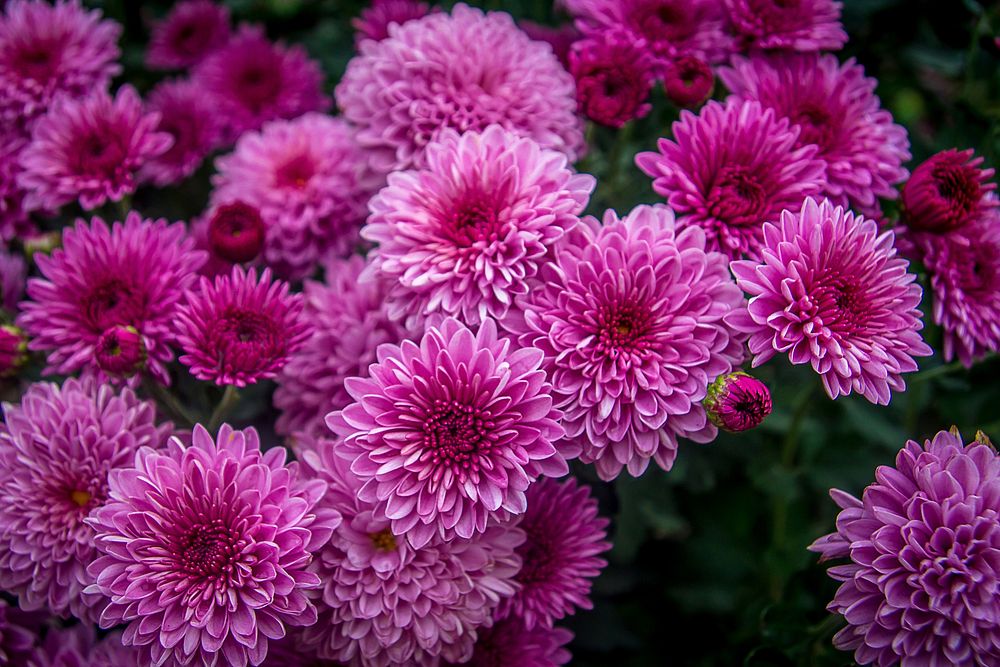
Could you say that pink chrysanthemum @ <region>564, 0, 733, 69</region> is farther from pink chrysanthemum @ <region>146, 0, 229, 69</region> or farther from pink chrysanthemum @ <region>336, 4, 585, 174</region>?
pink chrysanthemum @ <region>146, 0, 229, 69</region>

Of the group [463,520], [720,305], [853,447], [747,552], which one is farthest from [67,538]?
[853,447]

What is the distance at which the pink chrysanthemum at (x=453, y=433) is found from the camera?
0.98 meters

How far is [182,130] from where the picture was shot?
1.72 m

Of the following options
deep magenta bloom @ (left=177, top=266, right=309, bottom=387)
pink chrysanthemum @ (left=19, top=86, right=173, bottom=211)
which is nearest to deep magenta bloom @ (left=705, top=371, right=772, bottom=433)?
deep magenta bloom @ (left=177, top=266, right=309, bottom=387)

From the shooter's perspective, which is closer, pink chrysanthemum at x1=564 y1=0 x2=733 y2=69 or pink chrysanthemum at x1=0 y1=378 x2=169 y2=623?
pink chrysanthemum at x1=0 y1=378 x2=169 y2=623

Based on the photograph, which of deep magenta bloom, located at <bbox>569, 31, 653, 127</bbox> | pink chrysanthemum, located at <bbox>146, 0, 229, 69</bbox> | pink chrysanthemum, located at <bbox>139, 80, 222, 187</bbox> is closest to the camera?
deep magenta bloom, located at <bbox>569, 31, 653, 127</bbox>

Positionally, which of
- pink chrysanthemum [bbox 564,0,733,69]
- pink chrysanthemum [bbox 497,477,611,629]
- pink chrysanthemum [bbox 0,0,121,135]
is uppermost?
pink chrysanthemum [bbox 564,0,733,69]

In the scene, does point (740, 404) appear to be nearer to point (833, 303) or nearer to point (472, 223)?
point (833, 303)

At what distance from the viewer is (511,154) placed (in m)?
1.15

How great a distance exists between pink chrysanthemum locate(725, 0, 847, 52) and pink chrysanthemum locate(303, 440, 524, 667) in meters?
0.96

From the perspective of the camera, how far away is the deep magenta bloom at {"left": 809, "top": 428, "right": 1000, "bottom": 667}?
3.03ft

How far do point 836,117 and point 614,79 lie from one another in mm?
385

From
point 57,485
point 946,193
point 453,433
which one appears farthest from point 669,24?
point 57,485

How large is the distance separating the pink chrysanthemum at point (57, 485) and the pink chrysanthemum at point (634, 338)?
25.4 inches
